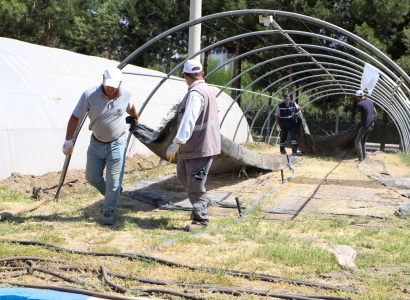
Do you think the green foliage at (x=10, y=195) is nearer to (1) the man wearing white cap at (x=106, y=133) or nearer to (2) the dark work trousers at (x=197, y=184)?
(1) the man wearing white cap at (x=106, y=133)

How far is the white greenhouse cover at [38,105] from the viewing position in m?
8.73

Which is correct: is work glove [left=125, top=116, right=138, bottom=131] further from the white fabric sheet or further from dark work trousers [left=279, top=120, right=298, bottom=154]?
dark work trousers [left=279, top=120, right=298, bottom=154]

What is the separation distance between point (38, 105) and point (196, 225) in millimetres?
5107

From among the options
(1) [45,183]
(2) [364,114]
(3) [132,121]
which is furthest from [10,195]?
(2) [364,114]

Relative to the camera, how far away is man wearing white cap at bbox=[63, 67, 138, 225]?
5812mm

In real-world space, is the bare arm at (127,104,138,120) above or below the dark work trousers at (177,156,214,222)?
above

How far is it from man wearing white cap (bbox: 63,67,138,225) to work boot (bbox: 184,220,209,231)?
0.83 metres

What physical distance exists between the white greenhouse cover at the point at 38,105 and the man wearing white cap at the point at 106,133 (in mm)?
2870

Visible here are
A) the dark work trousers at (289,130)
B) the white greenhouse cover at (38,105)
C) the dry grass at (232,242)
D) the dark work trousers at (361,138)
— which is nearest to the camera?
the dry grass at (232,242)

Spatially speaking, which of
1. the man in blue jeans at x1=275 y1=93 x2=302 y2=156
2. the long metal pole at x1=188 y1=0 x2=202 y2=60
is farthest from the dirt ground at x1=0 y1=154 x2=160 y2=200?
the man in blue jeans at x1=275 y1=93 x2=302 y2=156

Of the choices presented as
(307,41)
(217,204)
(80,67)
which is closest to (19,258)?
(217,204)

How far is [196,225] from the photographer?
228 inches

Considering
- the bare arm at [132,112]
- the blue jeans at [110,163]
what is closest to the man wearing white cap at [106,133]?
the blue jeans at [110,163]

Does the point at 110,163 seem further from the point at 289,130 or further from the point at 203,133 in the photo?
the point at 289,130
